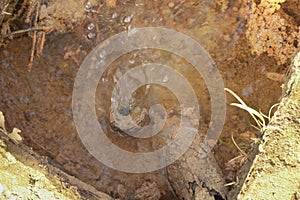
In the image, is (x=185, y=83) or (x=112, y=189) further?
(x=185, y=83)

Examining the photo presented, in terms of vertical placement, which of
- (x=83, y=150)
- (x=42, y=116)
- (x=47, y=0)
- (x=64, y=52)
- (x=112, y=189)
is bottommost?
(x=112, y=189)

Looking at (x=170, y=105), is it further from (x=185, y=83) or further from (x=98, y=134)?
(x=98, y=134)

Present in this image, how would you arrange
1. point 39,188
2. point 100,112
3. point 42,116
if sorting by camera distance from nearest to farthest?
point 39,188 → point 42,116 → point 100,112

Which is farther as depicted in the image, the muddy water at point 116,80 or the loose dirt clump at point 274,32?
the loose dirt clump at point 274,32

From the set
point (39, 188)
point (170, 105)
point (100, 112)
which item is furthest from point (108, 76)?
point (39, 188)

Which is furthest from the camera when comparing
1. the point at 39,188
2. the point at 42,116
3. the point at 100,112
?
→ the point at 100,112

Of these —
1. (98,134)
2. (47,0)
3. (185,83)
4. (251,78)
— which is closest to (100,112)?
(98,134)

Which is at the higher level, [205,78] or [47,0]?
[47,0]

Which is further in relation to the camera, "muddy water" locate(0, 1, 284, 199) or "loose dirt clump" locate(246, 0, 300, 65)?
"loose dirt clump" locate(246, 0, 300, 65)
